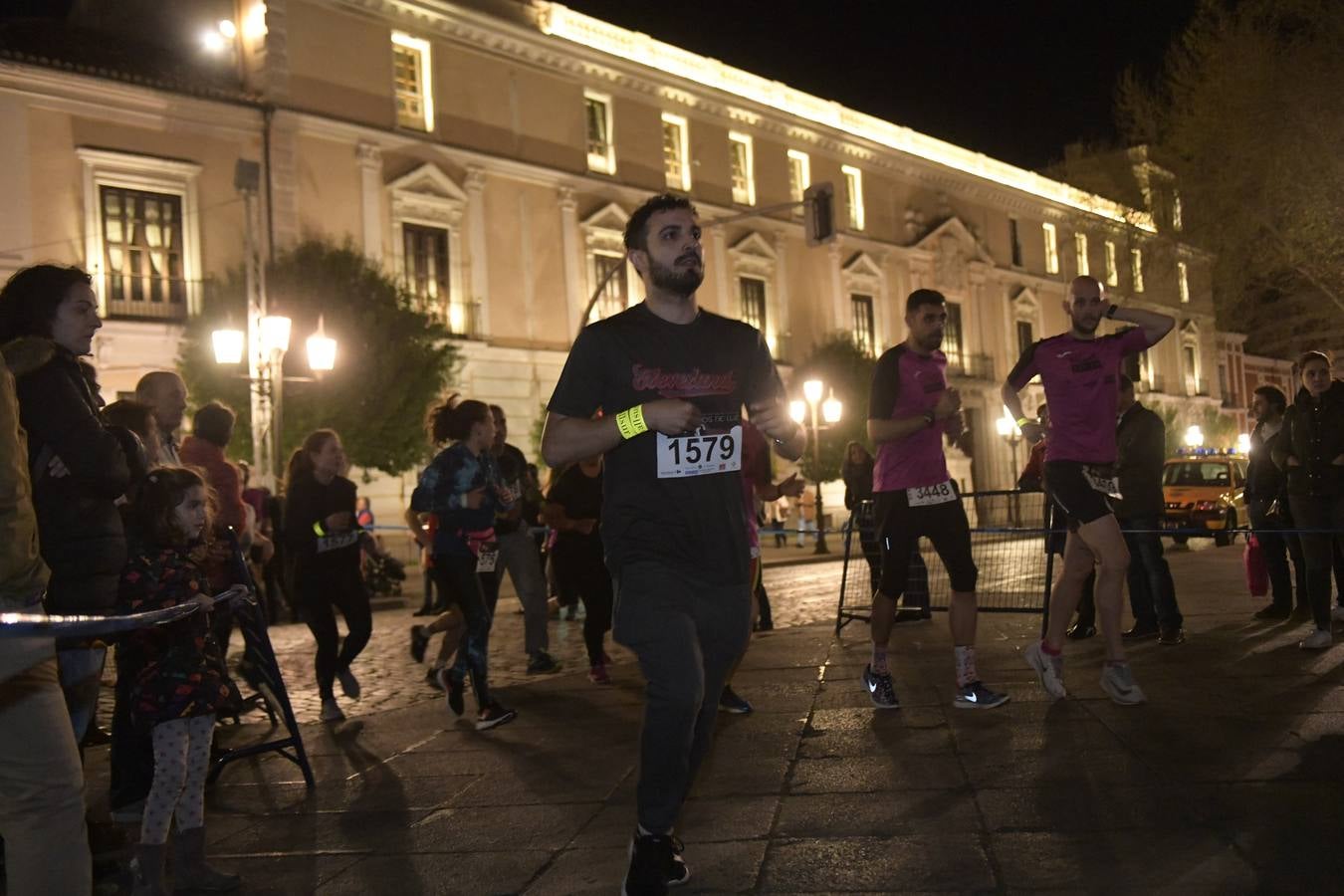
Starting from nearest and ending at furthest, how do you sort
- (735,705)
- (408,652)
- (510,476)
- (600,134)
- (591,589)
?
1. (735,705)
2. (591,589)
3. (510,476)
4. (408,652)
5. (600,134)

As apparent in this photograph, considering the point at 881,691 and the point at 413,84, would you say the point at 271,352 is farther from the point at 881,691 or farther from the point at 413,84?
the point at 881,691

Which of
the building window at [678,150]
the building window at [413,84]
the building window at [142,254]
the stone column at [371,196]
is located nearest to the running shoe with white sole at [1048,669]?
the building window at [142,254]

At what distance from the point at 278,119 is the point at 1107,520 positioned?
2448 centimetres

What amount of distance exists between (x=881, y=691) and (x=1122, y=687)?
3.65 ft

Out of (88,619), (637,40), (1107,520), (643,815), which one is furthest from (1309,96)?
(637,40)

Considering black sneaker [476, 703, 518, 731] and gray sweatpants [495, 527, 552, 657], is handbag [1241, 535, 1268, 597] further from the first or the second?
black sneaker [476, 703, 518, 731]

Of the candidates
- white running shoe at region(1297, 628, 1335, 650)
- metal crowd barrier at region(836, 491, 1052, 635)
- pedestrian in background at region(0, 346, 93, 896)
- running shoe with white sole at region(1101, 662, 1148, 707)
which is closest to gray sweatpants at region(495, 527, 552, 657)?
metal crowd barrier at region(836, 491, 1052, 635)

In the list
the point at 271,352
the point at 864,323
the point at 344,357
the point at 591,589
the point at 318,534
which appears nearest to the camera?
the point at 318,534

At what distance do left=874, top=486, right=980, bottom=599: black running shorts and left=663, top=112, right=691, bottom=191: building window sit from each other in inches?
1210

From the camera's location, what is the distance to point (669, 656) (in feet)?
11.4

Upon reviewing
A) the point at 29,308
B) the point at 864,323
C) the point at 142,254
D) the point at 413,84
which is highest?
the point at 413,84

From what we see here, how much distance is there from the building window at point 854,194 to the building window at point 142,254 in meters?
23.4

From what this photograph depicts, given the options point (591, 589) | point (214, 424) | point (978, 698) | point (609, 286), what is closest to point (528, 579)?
point (591, 589)

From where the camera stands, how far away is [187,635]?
4.29 meters
